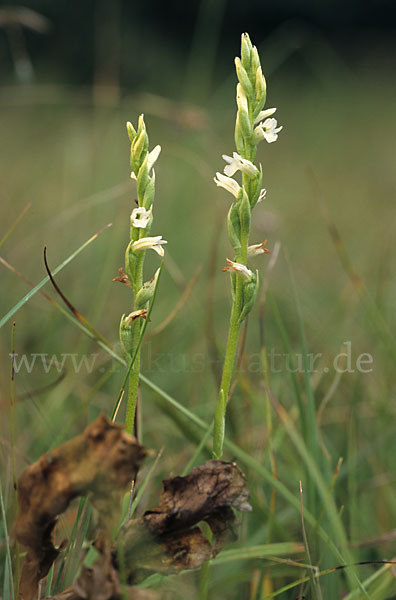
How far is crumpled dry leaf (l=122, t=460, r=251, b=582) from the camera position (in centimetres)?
44

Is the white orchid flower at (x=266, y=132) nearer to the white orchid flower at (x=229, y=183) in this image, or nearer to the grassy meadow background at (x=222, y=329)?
the white orchid flower at (x=229, y=183)

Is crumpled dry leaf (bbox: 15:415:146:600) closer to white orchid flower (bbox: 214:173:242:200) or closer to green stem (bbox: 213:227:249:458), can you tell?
green stem (bbox: 213:227:249:458)

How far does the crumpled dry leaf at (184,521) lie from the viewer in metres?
0.44

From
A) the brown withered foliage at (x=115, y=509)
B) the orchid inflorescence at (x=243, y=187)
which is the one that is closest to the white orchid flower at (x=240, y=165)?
the orchid inflorescence at (x=243, y=187)

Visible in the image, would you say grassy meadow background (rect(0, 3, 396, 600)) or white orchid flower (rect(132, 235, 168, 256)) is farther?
grassy meadow background (rect(0, 3, 396, 600))

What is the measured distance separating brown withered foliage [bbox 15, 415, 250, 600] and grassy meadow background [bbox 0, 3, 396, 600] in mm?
113

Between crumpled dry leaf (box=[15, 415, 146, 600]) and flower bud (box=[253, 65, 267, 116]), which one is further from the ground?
flower bud (box=[253, 65, 267, 116])

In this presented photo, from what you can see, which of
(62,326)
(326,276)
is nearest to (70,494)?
(62,326)

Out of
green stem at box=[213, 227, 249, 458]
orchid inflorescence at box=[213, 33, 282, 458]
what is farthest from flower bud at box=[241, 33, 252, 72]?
green stem at box=[213, 227, 249, 458]

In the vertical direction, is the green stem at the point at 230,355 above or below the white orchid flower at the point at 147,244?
below

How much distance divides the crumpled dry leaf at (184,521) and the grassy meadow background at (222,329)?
0.35 feet

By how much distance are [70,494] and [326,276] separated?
2.03 m

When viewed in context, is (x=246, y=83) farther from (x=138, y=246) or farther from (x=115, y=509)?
(x=115, y=509)

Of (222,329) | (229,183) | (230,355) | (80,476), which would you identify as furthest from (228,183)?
(222,329)
